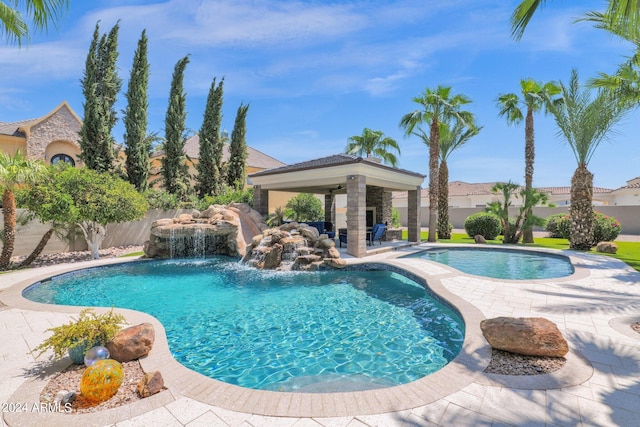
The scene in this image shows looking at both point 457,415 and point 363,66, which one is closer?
point 457,415

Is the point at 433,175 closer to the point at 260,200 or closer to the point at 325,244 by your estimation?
the point at 325,244

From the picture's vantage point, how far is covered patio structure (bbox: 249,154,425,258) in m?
12.9

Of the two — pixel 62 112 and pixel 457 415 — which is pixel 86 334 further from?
pixel 62 112

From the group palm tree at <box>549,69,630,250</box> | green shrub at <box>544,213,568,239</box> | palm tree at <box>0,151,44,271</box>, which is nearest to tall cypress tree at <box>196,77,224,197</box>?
palm tree at <box>0,151,44,271</box>

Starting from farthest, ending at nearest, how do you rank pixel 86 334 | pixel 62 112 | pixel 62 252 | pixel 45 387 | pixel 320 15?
pixel 62 112 < pixel 62 252 < pixel 320 15 < pixel 86 334 < pixel 45 387

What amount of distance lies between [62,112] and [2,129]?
12.7 ft

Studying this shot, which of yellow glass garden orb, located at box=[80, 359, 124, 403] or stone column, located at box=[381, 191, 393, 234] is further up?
stone column, located at box=[381, 191, 393, 234]

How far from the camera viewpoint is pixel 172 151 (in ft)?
71.4

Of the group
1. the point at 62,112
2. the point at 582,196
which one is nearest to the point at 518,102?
the point at 582,196

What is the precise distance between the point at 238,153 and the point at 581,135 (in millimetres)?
23500

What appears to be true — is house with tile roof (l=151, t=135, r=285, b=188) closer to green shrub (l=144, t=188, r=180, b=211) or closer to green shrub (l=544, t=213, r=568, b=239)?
green shrub (l=144, t=188, r=180, b=211)

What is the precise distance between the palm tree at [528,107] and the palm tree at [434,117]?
2675 millimetres

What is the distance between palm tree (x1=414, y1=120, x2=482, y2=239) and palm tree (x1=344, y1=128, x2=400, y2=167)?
5509mm

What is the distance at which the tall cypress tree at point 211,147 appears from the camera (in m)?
23.7
